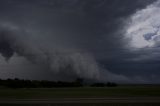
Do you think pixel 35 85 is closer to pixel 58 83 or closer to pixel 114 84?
pixel 58 83

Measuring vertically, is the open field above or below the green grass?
below

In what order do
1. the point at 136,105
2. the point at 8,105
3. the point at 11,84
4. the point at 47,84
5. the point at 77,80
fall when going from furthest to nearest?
1. the point at 77,80
2. the point at 47,84
3. the point at 11,84
4. the point at 8,105
5. the point at 136,105

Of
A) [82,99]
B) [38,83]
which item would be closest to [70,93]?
[82,99]

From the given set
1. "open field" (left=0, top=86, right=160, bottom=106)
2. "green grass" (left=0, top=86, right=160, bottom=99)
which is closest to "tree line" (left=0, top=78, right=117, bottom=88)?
"green grass" (left=0, top=86, right=160, bottom=99)

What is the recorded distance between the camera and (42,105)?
34875 mm

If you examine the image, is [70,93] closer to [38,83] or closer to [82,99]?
[82,99]

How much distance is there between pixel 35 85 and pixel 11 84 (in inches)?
Result: 494

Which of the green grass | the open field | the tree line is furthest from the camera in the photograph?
the tree line

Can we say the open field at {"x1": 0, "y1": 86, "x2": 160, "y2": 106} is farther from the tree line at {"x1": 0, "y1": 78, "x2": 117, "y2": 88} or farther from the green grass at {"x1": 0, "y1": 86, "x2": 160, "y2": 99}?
the tree line at {"x1": 0, "y1": 78, "x2": 117, "y2": 88}

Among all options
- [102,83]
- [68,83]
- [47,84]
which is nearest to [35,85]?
[47,84]

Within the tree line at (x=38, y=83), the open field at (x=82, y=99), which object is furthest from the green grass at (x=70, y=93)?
the tree line at (x=38, y=83)

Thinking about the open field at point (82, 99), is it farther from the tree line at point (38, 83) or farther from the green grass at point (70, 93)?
the tree line at point (38, 83)

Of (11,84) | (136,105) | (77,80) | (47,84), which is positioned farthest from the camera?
(77,80)

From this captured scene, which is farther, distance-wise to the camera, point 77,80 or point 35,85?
point 77,80
